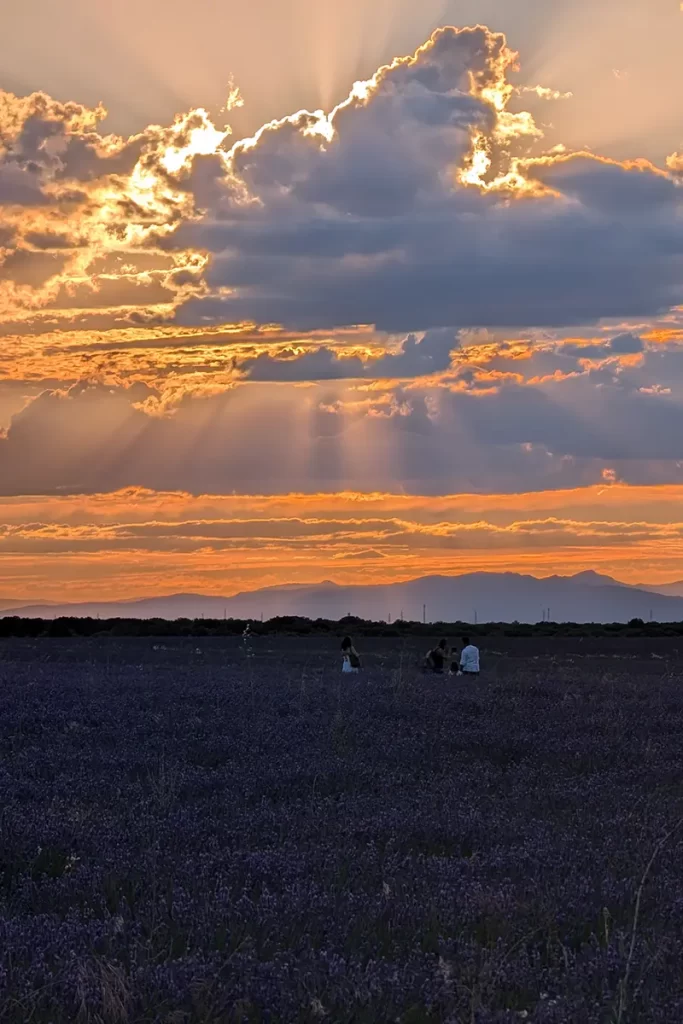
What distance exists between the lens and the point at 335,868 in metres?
7.29

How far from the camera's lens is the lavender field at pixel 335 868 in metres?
5.09

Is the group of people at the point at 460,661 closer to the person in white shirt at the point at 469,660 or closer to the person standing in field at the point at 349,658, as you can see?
the person in white shirt at the point at 469,660

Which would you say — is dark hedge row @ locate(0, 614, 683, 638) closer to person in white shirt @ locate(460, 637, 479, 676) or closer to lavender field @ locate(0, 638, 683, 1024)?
person in white shirt @ locate(460, 637, 479, 676)

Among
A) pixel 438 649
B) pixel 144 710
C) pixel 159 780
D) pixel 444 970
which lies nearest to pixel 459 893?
pixel 444 970

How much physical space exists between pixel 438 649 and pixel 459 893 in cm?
2651

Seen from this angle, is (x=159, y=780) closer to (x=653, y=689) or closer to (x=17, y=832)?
(x=17, y=832)

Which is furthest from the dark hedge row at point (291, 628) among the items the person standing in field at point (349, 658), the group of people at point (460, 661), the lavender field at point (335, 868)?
the lavender field at point (335, 868)

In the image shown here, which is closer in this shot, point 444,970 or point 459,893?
point 444,970

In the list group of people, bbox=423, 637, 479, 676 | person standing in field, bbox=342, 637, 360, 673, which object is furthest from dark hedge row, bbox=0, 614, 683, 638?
person standing in field, bbox=342, 637, 360, 673

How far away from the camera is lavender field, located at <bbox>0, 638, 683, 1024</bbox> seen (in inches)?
201

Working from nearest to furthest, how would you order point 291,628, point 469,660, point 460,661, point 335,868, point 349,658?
point 335,868
point 349,658
point 469,660
point 460,661
point 291,628

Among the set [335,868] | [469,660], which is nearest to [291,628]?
[469,660]

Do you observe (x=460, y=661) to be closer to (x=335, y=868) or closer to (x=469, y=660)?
(x=469, y=660)

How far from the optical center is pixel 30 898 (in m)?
6.79
